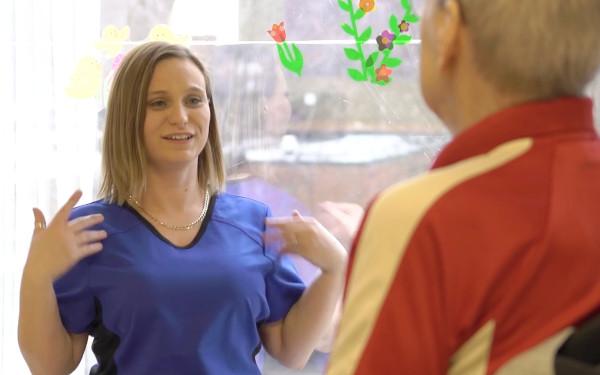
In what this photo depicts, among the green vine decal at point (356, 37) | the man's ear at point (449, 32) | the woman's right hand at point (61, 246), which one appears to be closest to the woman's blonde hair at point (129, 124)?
the woman's right hand at point (61, 246)

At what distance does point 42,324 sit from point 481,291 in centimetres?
119

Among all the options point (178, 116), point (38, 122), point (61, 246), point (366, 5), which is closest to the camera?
point (61, 246)

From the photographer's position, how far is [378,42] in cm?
196

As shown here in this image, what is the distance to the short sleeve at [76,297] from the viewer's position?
1.70 m

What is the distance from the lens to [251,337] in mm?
1738

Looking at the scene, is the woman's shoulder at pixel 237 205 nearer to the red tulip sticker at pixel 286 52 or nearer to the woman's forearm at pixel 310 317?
the woman's forearm at pixel 310 317

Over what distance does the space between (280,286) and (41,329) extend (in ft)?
1.60

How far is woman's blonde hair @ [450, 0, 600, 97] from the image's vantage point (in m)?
0.72

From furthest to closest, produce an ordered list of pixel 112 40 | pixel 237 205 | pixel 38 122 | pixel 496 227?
pixel 38 122 → pixel 112 40 → pixel 237 205 → pixel 496 227

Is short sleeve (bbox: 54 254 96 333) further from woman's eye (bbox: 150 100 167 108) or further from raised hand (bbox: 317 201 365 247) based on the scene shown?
raised hand (bbox: 317 201 365 247)

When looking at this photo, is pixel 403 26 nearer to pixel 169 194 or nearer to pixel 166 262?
pixel 169 194

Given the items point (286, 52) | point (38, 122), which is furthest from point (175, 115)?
point (38, 122)

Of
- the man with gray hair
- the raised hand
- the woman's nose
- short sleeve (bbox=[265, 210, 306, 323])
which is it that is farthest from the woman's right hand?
the man with gray hair

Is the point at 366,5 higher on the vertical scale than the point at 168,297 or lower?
higher
